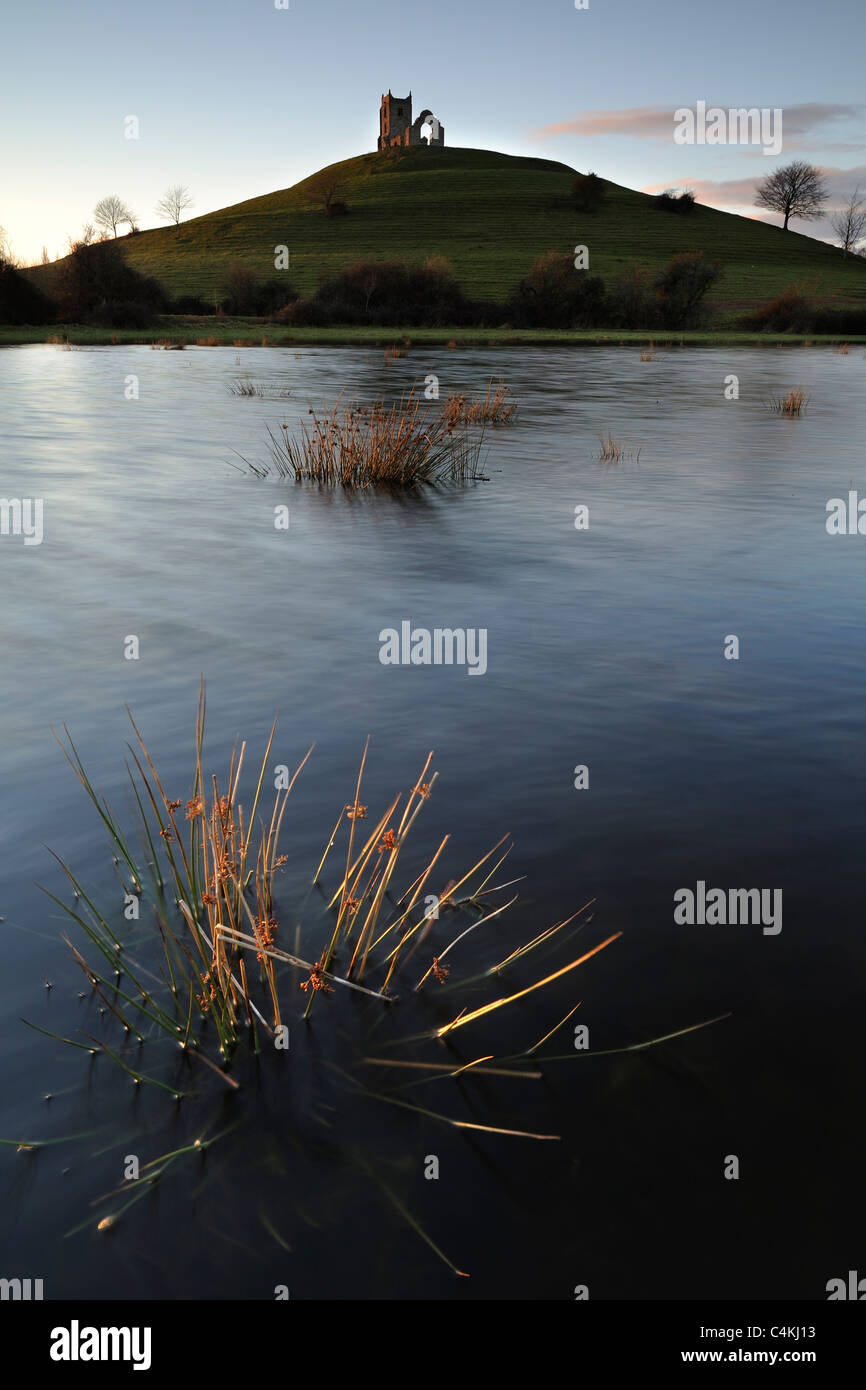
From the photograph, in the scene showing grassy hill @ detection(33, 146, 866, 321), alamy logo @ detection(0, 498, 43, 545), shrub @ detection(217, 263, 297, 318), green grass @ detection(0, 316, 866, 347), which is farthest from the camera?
grassy hill @ detection(33, 146, 866, 321)

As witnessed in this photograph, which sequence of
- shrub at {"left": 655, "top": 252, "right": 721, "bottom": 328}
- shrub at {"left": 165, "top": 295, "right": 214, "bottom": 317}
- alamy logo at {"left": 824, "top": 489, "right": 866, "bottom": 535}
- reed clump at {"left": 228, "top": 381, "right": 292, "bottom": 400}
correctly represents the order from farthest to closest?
shrub at {"left": 165, "top": 295, "right": 214, "bottom": 317} < shrub at {"left": 655, "top": 252, "right": 721, "bottom": 328} < reed clump at {"left": 228, "top": 381, "right": 292, "bottom": 400} < alamy logo at {"left": 824, "top": 489, "right": 866, "bottom": 535}

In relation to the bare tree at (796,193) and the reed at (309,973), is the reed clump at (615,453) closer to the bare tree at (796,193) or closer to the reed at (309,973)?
the reed at (309,973)

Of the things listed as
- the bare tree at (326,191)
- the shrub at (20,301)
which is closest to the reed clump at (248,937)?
the shrub at (20,301)

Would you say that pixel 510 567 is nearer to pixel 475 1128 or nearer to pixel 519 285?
pixel 475 1128

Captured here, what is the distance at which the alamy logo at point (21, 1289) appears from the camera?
355 centimetres

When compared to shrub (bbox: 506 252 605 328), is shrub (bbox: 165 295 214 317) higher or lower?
higher

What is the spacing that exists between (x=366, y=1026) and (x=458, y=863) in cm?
151

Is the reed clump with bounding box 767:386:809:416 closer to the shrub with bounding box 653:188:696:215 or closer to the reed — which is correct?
the reed

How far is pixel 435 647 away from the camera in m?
10.3

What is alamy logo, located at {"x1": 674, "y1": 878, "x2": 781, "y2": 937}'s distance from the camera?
5469 mm

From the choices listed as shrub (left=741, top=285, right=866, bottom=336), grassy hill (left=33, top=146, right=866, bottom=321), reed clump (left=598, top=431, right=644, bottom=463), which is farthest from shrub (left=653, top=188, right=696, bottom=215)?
reed clump (left=598, top=431, right=644, bottom=463)

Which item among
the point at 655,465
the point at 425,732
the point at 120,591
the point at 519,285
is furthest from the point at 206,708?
the point at 519,285
